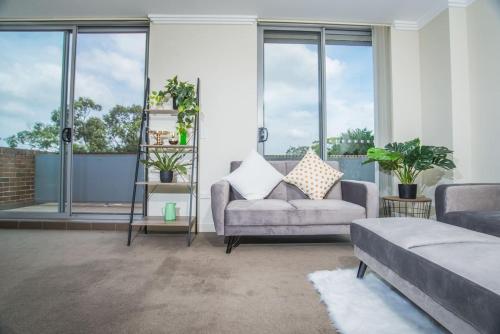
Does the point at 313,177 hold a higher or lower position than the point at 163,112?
lower

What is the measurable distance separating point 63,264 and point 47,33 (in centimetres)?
311

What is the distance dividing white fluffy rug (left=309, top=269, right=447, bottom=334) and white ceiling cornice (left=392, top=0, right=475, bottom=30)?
3.13m

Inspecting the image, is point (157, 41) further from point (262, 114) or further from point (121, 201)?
point (121, 201)

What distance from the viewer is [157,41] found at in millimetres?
3201

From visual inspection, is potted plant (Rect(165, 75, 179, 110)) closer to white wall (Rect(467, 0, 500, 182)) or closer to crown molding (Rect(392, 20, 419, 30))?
crown molding (Rect(392, 20, 419, 30))

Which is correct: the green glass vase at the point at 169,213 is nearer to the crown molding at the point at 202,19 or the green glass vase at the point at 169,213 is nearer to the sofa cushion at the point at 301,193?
the sofa cushion at the point at 301,193

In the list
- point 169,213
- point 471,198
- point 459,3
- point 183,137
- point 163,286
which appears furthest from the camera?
point 183,137

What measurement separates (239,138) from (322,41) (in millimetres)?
1692

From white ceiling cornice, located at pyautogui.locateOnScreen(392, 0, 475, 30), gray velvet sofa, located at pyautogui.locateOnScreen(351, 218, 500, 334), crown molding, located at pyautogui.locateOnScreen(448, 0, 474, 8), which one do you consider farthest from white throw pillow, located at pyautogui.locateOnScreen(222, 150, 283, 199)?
crown molding, located at pyautogui.locateOnScreen(448, 0, 474, 8)

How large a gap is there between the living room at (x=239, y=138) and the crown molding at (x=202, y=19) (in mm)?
12

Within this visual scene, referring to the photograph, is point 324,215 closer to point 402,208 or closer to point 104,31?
point 402,208

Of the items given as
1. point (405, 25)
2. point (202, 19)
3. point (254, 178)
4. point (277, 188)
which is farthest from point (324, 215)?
point (405, 25)

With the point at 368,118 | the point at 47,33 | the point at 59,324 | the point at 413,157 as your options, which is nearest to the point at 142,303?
the point at 59,324

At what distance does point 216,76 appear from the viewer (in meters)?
3.21
